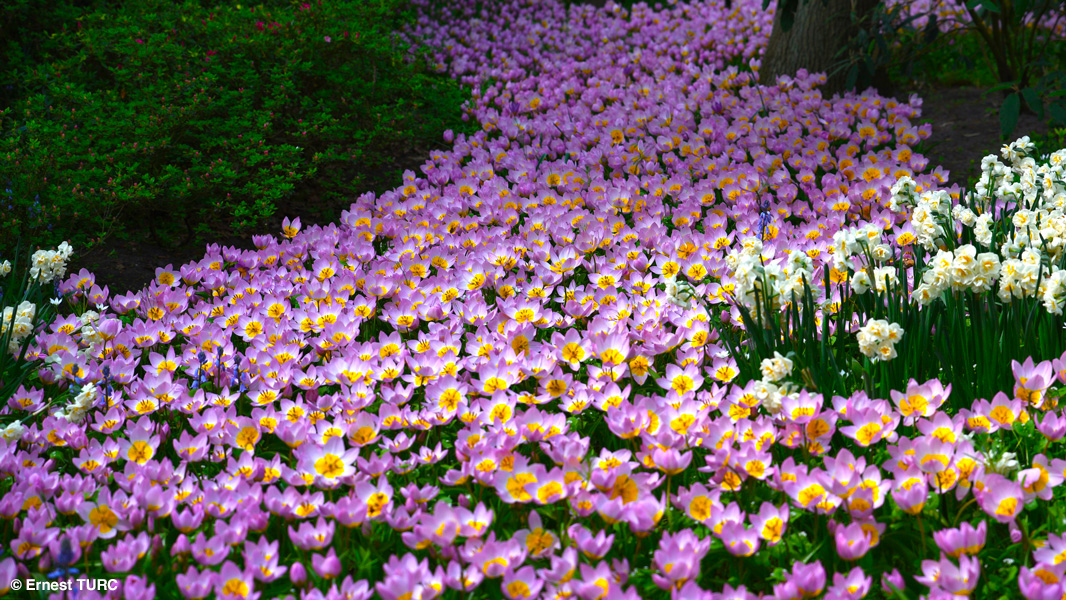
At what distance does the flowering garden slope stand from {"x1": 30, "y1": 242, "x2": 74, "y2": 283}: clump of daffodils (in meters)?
0.02

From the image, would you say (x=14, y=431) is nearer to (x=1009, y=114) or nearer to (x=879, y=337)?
(x=879, y=337)

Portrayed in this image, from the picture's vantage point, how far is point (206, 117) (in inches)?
164

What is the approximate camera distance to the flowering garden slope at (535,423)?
165 centimetres

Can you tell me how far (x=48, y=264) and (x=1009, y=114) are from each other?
4.18 meters

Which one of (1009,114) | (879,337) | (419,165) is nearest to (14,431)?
(879,337)

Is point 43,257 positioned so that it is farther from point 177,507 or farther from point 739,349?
point 739,349

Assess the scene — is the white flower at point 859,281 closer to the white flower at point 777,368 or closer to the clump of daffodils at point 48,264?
the white flower at point 777,368

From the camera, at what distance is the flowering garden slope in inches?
64.9

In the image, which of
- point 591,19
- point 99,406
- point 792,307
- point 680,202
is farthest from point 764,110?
point 99,406

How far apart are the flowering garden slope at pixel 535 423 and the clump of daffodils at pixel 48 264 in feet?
0.07

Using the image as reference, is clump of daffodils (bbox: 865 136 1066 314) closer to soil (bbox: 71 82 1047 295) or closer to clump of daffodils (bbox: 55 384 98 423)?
soil (bbox: 71 82 1047 295)

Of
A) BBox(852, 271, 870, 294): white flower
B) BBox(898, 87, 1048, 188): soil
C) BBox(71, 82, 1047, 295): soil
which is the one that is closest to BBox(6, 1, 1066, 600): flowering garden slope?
BBox(852, 271, 870, 294): white flower

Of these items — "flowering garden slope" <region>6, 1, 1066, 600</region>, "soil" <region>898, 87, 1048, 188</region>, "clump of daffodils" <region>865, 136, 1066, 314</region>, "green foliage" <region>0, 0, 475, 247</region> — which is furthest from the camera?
"soil" <region>898, 87, 1048, 188</region>

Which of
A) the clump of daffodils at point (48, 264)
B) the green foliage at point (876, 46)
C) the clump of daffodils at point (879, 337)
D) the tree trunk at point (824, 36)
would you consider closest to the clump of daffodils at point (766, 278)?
the clump of daffodils at point (879, 337)
